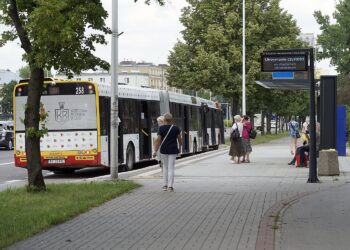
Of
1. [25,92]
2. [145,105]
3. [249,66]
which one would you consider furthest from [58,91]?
[249,66]

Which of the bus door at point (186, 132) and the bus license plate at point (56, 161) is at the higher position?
the bus door at point (186, 132)

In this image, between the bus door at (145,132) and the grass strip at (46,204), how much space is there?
747 centimetres

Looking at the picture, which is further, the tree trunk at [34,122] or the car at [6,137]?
the car at [6,137]

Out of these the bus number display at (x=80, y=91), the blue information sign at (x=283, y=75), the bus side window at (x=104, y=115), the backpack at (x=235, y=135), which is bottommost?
the backpack at (x=235, y=135)

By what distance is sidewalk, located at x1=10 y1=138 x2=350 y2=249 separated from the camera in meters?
7.95

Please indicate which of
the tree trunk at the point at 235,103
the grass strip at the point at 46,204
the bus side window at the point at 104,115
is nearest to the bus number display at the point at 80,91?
the bus side window at the point at 104,115

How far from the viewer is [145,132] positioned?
2333cm

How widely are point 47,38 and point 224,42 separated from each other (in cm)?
3789

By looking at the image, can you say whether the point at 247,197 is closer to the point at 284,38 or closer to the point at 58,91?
the point at 58,91

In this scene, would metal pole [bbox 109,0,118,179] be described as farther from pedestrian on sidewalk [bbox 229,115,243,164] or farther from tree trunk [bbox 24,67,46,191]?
pedestrian on sidewalk [bbox 229,115,243,164]

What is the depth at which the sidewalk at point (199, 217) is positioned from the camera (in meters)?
7.95

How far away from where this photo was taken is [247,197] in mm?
12703

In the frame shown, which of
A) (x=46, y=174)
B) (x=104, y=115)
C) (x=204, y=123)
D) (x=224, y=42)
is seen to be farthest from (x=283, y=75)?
(x=224, y=42)

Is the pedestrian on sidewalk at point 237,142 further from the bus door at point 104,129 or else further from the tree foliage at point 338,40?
the tree foliage at point 338,40
